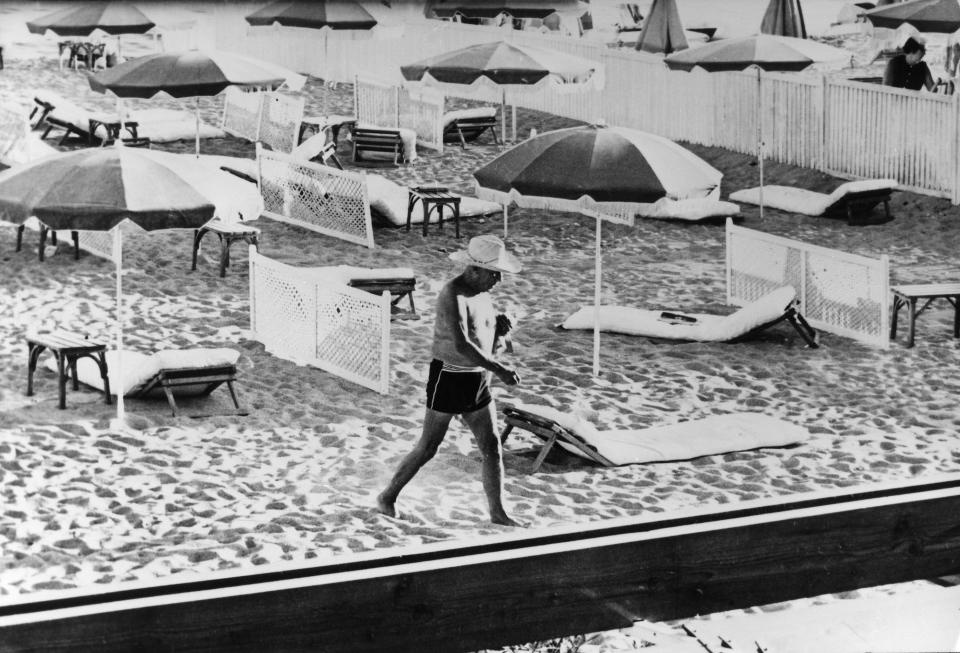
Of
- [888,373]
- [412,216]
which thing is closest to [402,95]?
[412,216]

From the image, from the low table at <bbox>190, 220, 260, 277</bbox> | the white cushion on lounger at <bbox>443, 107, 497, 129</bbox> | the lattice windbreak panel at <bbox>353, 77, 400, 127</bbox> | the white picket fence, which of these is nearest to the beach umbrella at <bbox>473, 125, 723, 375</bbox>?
the white picket fence

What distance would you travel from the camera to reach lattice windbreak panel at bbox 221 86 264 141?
12.5 m

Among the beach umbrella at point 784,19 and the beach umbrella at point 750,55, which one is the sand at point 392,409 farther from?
the beach umbrella at point 784,19

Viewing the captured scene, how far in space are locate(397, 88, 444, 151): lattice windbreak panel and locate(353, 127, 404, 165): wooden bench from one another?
0.46 meters

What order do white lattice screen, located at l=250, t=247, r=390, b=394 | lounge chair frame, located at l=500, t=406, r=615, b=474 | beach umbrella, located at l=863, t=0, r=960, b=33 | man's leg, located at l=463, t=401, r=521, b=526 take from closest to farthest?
1. man's leg, located at l=463, t=401, r=521, b=526
2. lounge chair frame, located at l=500, t=406, r=615, b=474
3. white lattice screen, located at l=250, t=247, r=390, b=394
4. beach umbrella, located at l=863, t=0, r=960, b=33

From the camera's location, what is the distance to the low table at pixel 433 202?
407 inches

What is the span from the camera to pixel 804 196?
11336 millimetres

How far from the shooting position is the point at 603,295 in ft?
30.5

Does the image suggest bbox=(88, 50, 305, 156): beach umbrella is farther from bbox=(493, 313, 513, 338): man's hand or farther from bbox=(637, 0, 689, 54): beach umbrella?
bbox=(493, 313, 513, 338): man's hand

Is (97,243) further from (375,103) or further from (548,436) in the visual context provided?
(548,436)

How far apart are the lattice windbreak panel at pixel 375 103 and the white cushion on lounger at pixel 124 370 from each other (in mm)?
4375

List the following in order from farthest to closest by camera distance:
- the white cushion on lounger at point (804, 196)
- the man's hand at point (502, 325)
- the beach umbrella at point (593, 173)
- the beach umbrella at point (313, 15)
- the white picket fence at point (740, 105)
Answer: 1. the white cushion on lounger at point (804, 196)
2. the white picket fence at point (740, 105)
3. the beach umbrella at point (313, 15)
4. the beach umbrella at point (593, 173)
5. the man's hand at point (502, 325)

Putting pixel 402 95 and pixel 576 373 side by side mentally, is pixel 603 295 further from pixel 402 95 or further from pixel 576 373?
pixel 402 95

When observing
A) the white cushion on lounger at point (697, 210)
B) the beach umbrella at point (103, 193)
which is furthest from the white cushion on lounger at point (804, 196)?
the beach umbrella at point (103, 193)
